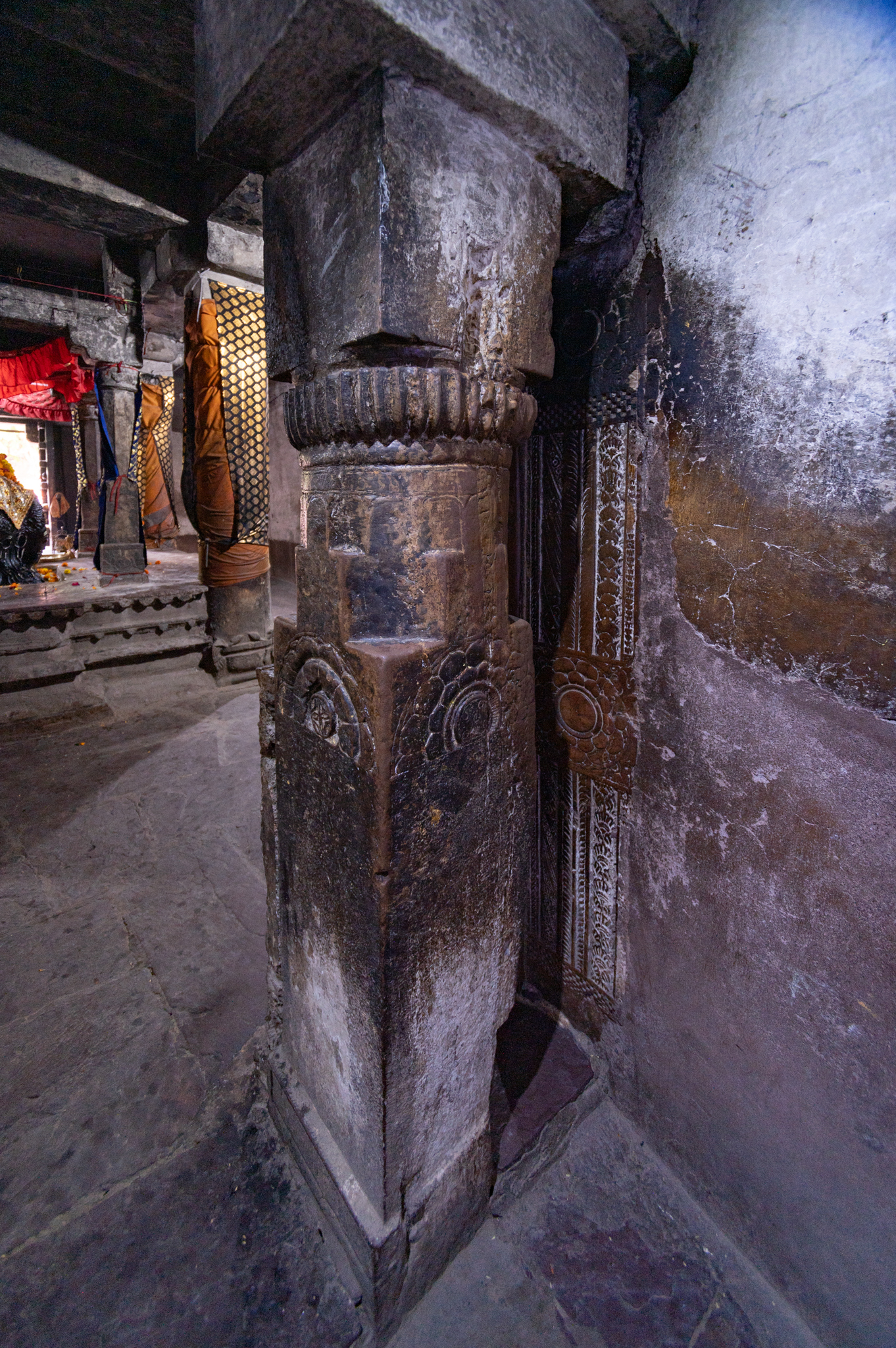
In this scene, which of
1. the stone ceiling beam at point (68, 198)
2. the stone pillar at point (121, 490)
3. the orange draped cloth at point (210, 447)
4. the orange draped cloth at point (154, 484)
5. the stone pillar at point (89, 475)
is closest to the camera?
the stone ceiling beam at point (68, 198)

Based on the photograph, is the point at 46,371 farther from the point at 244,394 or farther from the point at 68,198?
the point at 244,394

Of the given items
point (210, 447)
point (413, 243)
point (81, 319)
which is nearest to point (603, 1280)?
point (413, 243)

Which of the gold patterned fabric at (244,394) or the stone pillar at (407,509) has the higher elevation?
the gold patterned fabric at (244,394)

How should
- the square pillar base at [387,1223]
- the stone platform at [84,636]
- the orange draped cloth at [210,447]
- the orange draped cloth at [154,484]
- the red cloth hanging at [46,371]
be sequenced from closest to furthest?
the square pillar base at [387,1223] < the orange draped cloth at [210,447] < the stone platform at [84,636] < the red cloth hanging at [46,371] < the orange draped cloth at [154,484]

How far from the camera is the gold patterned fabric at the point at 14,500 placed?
20.7 ft

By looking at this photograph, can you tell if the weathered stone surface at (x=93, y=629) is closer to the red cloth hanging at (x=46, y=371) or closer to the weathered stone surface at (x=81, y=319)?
the weathered stone surface at (x=81, y=319)

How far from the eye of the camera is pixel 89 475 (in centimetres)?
873

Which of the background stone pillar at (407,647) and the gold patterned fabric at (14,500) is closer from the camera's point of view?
the background stone pillar at (407,647)

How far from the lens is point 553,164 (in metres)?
1.22

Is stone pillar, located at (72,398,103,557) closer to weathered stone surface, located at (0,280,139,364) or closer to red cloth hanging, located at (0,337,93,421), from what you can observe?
red cloth hanging, located at (0,337,93,421)

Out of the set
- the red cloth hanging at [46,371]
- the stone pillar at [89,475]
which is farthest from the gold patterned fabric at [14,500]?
the red cloth hanging at [46,371]

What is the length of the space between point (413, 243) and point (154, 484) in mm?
10469

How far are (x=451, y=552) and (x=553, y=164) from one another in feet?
2.68

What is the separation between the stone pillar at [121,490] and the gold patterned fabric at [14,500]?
2.81ft
